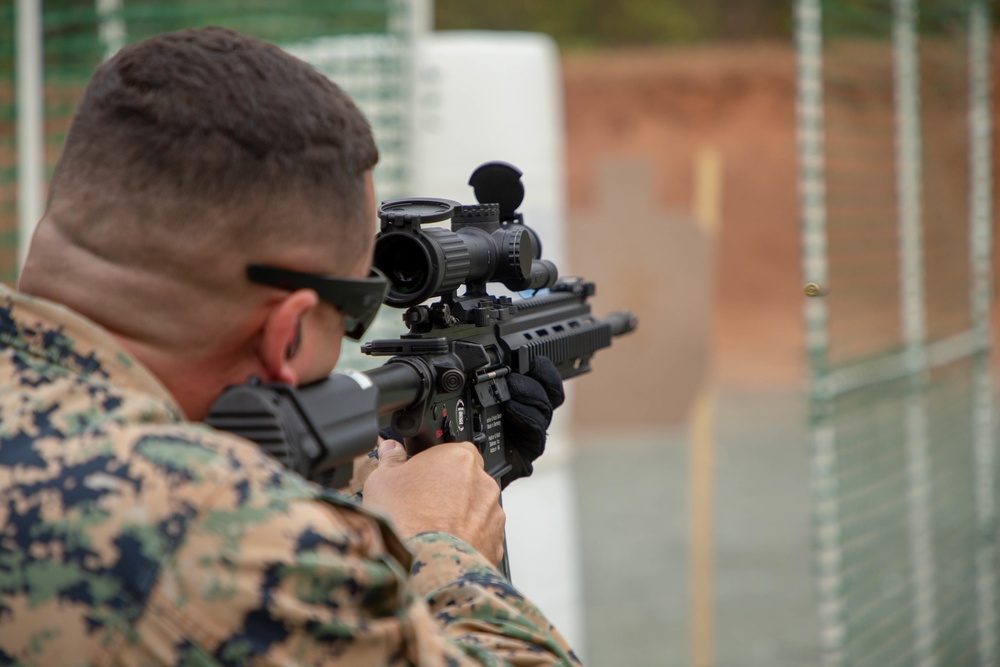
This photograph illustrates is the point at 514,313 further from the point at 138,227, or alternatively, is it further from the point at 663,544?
the point at 663,544

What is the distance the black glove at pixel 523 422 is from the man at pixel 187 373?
620 mm

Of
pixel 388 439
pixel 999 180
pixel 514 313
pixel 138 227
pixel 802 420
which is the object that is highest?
pixel 138 227

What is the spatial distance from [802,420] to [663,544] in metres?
4.61

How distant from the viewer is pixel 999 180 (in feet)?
58.9

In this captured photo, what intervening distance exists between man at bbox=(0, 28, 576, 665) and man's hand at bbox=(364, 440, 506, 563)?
8.3 inches

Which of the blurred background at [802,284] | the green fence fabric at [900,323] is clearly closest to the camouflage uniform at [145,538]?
the blurred background at [802,284]

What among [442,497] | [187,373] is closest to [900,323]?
[442,497]

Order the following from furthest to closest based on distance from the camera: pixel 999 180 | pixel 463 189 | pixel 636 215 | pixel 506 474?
pixel 999 180 → pixel 636 215 → pixel 463 189 → pixel 506 474

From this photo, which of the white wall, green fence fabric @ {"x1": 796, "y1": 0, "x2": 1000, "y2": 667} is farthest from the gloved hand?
the white wall

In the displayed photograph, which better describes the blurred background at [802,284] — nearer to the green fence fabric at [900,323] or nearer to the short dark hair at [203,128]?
the green fence fabric at [900,323]

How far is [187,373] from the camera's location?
3.94ft

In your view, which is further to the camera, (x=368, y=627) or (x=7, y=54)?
(x=7, y=54)

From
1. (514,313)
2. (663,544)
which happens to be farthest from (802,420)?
(514,313)

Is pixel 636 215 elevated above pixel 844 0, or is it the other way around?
pixel 844 0
